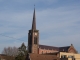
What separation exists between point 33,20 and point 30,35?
9.51 m

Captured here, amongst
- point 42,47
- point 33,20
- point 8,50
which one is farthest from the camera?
point 42,47

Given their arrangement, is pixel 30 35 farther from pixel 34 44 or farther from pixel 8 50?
pixel 8 50

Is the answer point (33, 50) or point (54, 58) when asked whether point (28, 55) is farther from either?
point (33, 50)

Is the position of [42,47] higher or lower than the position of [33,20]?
lower

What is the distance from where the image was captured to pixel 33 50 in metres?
130

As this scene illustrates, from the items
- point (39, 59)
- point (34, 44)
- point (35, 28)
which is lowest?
point (39, 59)

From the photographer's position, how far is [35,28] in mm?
131625

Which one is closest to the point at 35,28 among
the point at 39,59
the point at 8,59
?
the point at 8,59

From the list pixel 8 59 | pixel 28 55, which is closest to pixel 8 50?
pixel 8 59

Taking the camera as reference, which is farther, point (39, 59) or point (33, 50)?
point (33, 50)

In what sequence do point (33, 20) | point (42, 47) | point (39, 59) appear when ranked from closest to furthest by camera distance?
point (39, 59), point (33, 20), point (42, 47)

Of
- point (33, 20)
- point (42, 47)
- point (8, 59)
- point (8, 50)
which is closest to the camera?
point (8, 59)

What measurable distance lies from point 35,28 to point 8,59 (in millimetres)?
47142

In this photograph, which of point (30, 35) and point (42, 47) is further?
point (42, 47)
